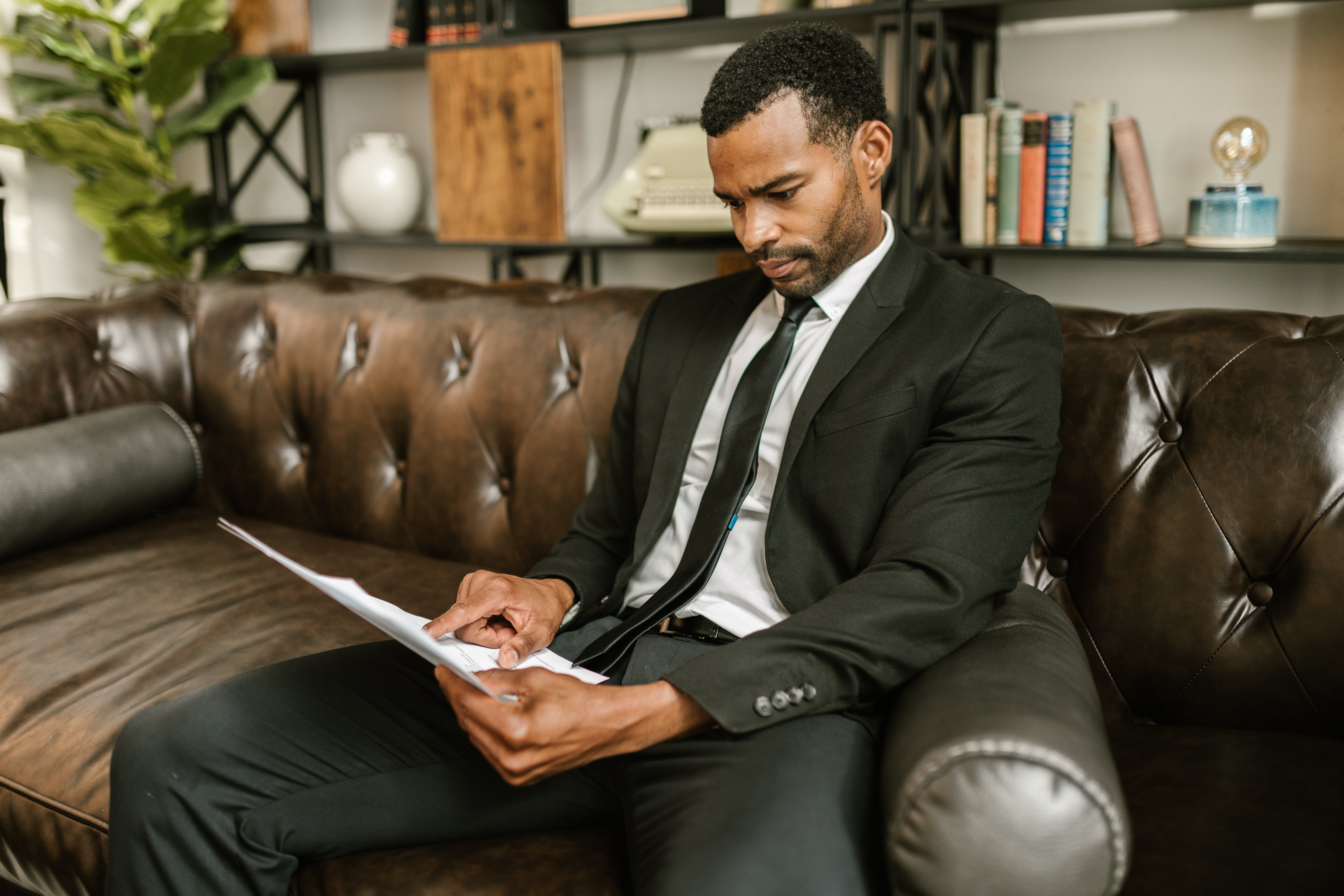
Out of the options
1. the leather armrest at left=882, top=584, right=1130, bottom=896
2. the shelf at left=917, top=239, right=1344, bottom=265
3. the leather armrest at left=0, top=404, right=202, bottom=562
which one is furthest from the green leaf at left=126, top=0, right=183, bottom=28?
the leather armrest at left=882, top=584, right=1130, bottom=896

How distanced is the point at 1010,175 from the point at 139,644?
172 cm

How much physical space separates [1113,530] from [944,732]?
622mm

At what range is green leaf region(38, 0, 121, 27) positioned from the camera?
101 inches

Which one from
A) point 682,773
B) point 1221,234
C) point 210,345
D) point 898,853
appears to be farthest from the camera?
point 210,345

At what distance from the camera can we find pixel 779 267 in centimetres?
128

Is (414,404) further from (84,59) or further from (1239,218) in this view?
(84,59)

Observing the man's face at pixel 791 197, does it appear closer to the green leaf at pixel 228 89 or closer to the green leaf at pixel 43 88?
the green leaf at pixel 228 89

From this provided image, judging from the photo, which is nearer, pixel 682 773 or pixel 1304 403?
pixel 682 773

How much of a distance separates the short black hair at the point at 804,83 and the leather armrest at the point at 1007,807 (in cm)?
72

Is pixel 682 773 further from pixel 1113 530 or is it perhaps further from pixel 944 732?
pixel 1113 530

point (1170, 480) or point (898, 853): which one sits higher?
point (1170, 480)

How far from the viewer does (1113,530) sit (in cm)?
135

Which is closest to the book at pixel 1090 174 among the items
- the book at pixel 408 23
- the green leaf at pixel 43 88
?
the book at pixel 408 23

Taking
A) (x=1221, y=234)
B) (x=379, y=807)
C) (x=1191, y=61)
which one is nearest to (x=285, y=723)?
(x=379, y=807)
